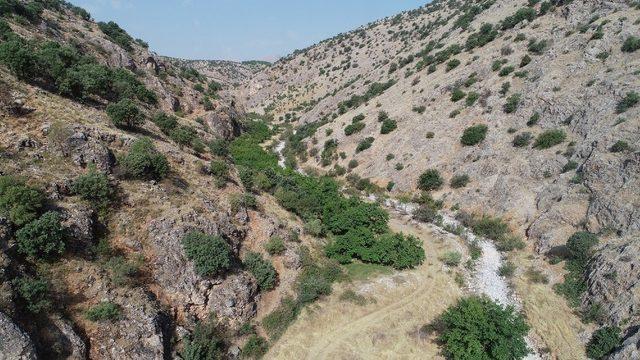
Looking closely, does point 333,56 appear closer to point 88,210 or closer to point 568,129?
point 568,129

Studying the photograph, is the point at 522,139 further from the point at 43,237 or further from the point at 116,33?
the point at 116,33

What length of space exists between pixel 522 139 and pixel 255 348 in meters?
36.6

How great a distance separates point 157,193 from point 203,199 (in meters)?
3.32

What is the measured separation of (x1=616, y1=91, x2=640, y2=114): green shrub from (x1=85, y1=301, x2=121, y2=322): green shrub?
45.9 meters

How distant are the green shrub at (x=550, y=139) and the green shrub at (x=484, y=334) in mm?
25732

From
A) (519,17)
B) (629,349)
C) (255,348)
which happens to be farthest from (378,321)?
(519,17)

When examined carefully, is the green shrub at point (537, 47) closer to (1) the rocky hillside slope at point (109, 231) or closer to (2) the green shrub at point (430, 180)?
(2) the green shrub at point (430, 180)

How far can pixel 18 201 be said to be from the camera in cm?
2023

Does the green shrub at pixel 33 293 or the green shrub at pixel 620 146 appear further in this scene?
the green shrub at pixel 620 146

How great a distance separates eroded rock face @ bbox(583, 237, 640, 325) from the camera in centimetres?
2381

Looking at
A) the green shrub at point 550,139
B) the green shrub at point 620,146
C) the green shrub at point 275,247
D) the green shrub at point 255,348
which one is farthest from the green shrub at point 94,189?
the green shrub at point 550,139

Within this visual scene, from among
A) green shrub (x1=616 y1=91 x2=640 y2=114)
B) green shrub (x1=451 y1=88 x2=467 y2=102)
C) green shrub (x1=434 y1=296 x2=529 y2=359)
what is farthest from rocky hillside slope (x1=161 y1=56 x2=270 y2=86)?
green shrub (x1=434 y1=296 x2=529 y2=359)

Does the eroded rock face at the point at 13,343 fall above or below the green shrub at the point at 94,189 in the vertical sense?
below

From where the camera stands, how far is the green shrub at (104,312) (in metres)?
19.4
